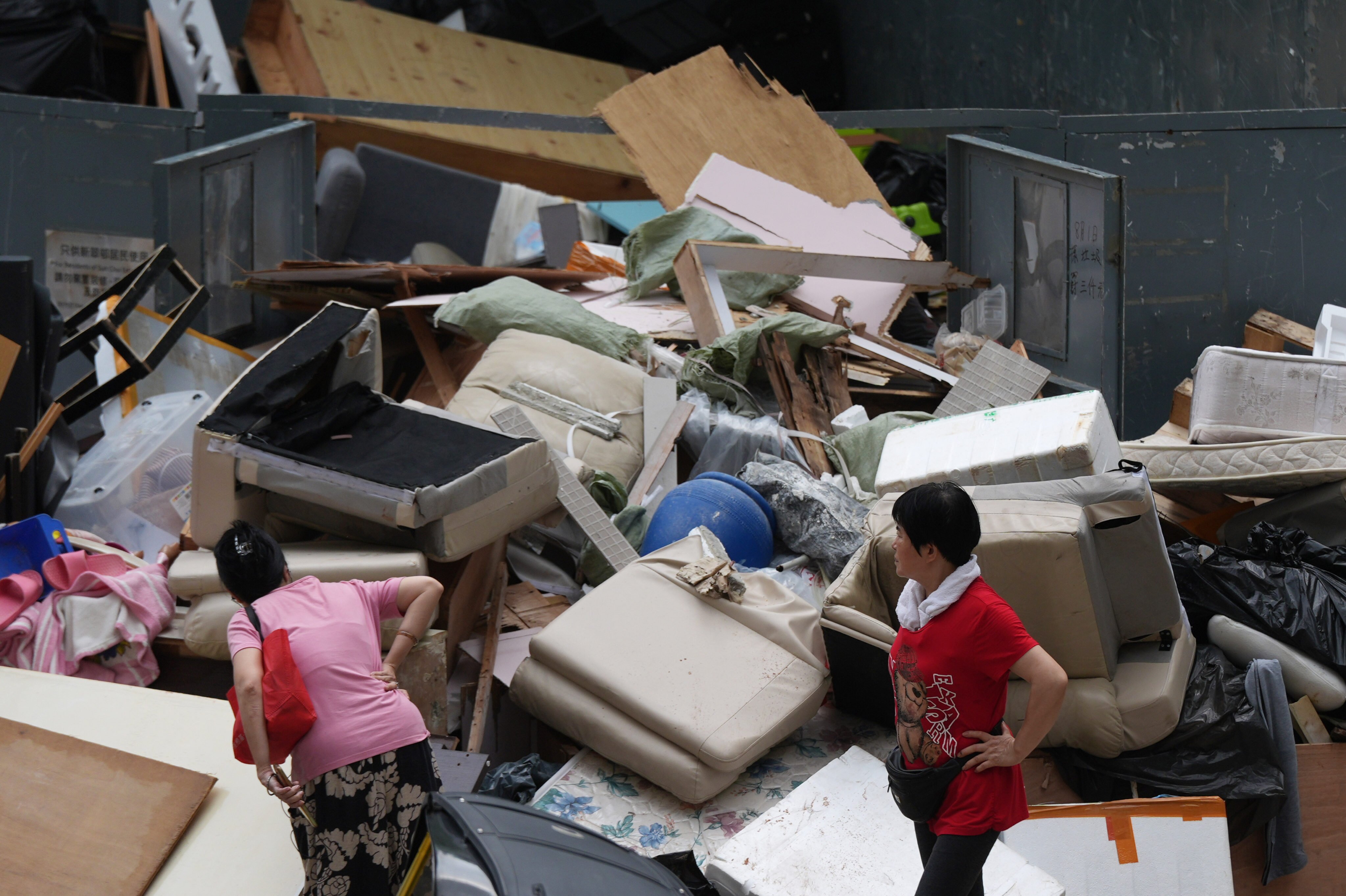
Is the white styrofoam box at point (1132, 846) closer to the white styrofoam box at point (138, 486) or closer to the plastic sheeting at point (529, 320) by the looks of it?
the plastic sheeting at point (529, 320)

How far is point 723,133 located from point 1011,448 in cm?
348

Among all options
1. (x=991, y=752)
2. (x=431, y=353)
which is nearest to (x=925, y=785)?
(x=991, y=752)

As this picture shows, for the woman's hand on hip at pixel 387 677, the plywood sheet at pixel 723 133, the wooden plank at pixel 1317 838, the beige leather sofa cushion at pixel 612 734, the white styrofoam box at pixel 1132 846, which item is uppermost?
the plywood sheet at pixel 723 133

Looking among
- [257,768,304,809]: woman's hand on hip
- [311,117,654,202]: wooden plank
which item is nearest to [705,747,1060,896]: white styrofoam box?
[257,768,304,809]: woman's hand on hip

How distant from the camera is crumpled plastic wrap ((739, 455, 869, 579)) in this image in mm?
3906

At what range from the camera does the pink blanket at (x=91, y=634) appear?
11.1ft

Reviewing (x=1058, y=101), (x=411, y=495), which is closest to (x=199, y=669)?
(x=411, y=495)

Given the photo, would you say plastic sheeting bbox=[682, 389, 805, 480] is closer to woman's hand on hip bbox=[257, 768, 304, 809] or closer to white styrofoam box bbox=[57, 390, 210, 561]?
white styrofoam box bbox=[57, 390, 210, 561]

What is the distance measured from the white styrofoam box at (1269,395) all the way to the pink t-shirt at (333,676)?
300 centimetres

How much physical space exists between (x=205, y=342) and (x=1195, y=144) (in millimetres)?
4751

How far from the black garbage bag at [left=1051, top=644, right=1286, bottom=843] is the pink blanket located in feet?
8.69

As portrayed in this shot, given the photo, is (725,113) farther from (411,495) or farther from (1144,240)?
(411,495)

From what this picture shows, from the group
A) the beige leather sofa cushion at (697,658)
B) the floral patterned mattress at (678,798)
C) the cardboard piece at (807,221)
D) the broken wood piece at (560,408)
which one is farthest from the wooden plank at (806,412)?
the floral patterned mattress at (678,798)

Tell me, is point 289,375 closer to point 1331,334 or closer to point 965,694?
point 965,694
